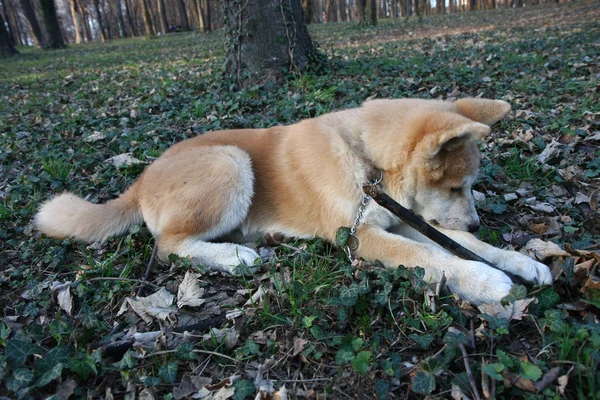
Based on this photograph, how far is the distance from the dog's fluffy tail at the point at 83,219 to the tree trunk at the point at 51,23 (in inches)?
851

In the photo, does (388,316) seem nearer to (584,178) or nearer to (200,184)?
(200,184)

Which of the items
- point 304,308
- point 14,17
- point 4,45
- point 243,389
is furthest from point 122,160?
point 14,17

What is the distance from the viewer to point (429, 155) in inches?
98.3

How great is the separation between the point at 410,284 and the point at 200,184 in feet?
5.62

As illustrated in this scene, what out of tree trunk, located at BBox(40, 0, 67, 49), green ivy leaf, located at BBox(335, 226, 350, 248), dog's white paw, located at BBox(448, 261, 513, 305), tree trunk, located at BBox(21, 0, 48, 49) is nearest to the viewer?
dog's white paw, located at BBox(448, 261, 513, 305)

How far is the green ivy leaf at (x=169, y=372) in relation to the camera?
1.91 metres

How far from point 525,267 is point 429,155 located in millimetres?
861

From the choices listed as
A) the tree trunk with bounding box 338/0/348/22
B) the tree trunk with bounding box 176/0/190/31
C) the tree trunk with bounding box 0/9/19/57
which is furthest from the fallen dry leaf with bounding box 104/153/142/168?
the tree trunk with bounding box 338/0/348/22

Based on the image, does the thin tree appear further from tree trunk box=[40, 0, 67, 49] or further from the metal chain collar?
the metal chain collar

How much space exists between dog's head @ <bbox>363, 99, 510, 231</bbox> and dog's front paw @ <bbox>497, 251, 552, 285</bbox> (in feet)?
1.27

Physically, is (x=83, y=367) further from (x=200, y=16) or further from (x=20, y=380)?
(x=200, y=16)

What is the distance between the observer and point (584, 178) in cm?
343

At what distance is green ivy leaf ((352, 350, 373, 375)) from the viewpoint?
180 cm

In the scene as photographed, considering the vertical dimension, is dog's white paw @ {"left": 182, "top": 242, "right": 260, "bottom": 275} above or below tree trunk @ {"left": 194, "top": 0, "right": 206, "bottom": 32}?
below
